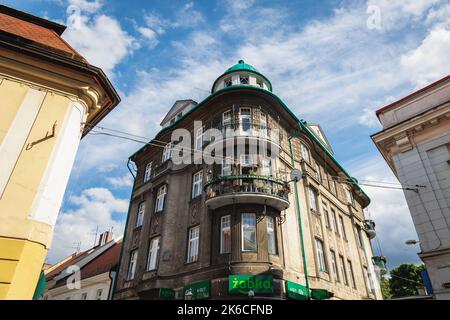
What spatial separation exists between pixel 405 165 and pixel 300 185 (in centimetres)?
647

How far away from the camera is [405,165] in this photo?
1245cm

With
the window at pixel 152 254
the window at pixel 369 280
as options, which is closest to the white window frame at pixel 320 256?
the window at pixel 369 280

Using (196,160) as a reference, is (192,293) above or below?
below

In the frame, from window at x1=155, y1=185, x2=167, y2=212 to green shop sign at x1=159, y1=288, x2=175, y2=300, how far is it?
19.1 ft

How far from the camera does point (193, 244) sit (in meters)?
15.6

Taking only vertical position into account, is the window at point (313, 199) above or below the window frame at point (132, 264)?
above

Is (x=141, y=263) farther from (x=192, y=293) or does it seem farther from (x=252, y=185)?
(x=252, y=185)

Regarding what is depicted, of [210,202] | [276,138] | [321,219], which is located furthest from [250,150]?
[321,219]

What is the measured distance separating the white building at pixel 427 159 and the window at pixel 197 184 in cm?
1005

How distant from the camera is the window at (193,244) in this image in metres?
15.1

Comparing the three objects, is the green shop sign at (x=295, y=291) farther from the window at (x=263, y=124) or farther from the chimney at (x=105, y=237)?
the chimney at (x=105, y=237)

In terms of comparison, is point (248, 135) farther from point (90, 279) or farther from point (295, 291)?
point (90, 279)
